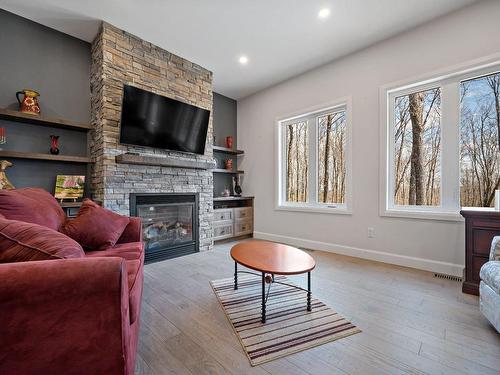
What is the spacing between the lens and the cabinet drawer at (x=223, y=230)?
167 inches

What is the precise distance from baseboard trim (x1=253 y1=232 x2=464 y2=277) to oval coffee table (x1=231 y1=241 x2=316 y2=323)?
1510 mm

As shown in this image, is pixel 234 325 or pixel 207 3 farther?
pixel 207 3

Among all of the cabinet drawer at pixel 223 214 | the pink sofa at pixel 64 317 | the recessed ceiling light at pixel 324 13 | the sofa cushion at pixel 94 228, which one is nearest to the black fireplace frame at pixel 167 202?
the cabinet drawer at pixel 223 214

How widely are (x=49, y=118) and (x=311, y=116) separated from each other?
359cm

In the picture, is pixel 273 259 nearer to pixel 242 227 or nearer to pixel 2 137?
pixel 242 227

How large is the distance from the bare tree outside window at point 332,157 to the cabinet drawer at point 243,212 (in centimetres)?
145

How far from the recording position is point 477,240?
7.07 ft

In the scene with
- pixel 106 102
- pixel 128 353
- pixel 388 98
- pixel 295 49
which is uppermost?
pixel 295 49

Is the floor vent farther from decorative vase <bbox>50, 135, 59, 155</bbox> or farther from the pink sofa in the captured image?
decorative vase <bbox>50, 135, 59, 155</bbox>

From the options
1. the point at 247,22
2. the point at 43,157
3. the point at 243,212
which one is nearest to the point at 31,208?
the point at 43,157

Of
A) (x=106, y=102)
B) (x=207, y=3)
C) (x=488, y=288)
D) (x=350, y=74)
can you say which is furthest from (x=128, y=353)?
(x=350, y=74)

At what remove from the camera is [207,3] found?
2506 millimetres

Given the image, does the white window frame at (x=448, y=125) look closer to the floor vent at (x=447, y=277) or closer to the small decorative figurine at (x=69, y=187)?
the floor vent at (x=447, y=277)

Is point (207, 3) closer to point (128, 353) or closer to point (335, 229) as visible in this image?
point (128, 353)
